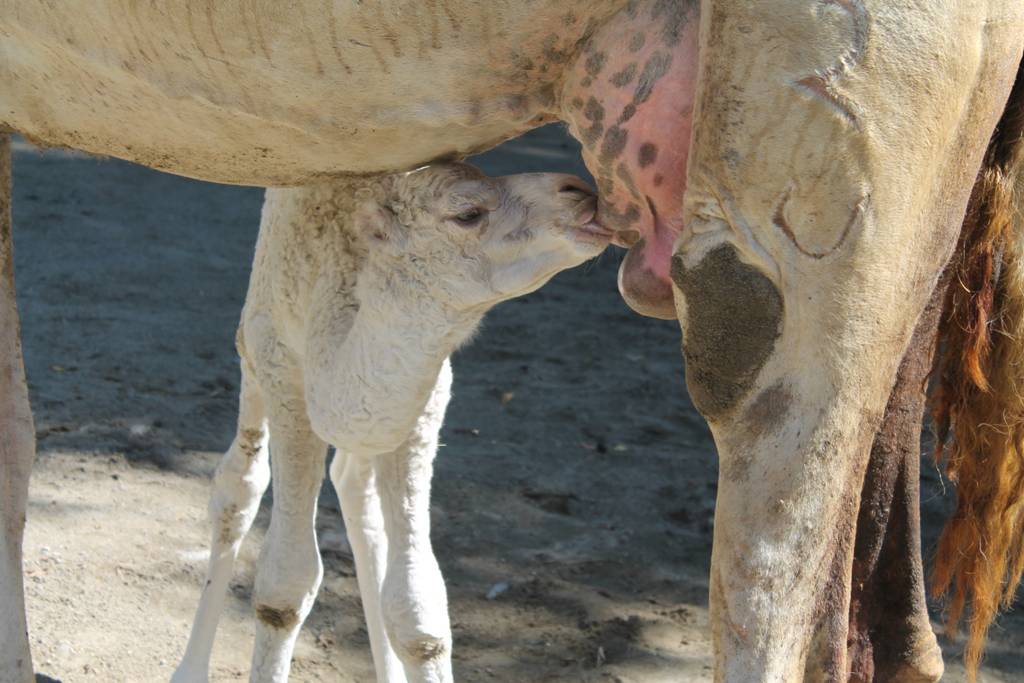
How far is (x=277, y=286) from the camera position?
3002mm

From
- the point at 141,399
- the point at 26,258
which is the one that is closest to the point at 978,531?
the point at 141,399

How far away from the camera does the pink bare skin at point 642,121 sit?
6.46 ft

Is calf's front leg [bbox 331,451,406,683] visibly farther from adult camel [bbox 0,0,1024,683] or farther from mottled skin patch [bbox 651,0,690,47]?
mottled skin patch [bbox 651,0,690,47]

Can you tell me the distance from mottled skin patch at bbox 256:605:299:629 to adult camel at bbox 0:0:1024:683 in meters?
1.17

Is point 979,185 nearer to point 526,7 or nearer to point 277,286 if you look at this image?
point 526,7

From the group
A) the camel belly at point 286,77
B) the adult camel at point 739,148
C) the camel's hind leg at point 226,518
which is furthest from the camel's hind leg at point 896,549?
the camel's hind leg at point 226,518

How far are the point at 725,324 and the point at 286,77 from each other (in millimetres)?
809

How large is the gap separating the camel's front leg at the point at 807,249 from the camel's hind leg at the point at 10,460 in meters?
1.42

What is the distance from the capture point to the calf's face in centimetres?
253

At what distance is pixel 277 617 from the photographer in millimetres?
3146

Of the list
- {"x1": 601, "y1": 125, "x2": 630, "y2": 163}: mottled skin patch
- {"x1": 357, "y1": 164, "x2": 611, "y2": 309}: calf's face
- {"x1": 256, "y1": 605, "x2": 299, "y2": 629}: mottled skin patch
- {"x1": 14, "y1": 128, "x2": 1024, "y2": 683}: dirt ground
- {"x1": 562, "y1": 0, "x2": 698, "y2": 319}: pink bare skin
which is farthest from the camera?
{"x1": 14, "y1": 128, "x2": 1024, "y2": 683}: dirt ground

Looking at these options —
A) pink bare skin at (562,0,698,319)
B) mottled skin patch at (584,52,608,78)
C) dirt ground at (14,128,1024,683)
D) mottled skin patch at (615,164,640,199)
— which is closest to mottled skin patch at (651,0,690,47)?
pink bare skin at (562,0,698,319)

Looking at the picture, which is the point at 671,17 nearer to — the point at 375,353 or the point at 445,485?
the point at 375,353

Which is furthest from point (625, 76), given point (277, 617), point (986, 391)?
point (277, 617)
